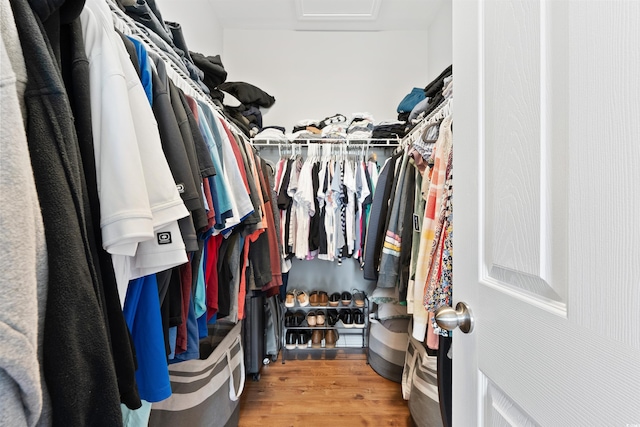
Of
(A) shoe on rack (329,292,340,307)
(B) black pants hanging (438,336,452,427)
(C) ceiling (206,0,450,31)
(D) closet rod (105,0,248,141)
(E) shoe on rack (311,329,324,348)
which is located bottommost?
(E) shoe on rack (311,329,324,348)

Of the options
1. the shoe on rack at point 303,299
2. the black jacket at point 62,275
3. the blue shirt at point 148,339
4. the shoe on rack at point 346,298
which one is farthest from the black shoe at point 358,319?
the black jacket at point 62,275

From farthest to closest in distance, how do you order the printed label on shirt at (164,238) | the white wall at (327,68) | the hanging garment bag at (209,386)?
the white wall at (327,68), the hanging garment bag at (209,386), the printed label on shirt at (164,238)

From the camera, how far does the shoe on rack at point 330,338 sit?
2184 millimetres

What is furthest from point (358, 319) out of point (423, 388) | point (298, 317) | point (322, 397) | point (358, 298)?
point (423, 388)

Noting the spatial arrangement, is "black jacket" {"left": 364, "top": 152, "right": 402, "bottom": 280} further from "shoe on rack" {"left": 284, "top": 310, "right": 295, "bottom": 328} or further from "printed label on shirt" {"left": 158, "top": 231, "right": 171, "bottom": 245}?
"printed label on shirt" {"left": 158, "top": 231, "right": 171, "bottom": 245}

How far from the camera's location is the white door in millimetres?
277

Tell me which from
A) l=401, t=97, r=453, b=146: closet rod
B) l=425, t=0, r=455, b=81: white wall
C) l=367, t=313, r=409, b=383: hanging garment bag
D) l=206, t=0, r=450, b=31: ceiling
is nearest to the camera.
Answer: l=401, t=97, r=453, b=146: closet rod

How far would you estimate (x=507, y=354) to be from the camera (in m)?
0.42

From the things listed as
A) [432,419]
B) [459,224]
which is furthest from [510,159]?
[432,419]

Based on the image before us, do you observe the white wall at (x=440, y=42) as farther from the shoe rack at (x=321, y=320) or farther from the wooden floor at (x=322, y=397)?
the wooden floor at (x=322, y=397)

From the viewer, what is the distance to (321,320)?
2.20m

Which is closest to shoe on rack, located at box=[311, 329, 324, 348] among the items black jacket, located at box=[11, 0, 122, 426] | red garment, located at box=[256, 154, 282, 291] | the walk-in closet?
red garment, located at box=[256, 154, 282, 291]

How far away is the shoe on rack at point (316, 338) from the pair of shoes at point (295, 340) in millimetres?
52

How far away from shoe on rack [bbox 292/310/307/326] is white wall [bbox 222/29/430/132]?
158 cm
